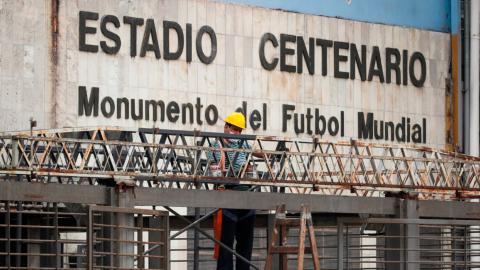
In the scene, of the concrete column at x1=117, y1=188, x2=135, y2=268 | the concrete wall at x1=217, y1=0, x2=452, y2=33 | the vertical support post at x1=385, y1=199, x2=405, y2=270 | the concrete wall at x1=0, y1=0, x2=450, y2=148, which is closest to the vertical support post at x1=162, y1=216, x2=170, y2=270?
the concrete column at x1=117, y1=188, x2=135, y2=268

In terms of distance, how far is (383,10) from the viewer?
31.4 metres

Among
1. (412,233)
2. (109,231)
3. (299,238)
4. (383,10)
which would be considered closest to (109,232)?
(109,231)

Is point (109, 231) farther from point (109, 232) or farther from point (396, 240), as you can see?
point (396, 240)

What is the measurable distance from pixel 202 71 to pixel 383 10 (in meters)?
8.07

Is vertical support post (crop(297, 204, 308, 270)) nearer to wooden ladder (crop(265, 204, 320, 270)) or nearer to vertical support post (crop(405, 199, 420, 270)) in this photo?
wooden ladder (crop(265, 204, 320, 270))

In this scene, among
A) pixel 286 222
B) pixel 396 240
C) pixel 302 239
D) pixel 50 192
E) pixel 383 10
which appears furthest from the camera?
pixel 383 10

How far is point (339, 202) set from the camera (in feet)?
62.4

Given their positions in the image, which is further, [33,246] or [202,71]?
[202,71]

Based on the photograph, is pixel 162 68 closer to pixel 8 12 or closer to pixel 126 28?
pixel 126 28

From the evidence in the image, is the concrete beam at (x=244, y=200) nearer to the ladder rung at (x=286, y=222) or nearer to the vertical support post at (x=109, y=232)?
the vertical support post at (x=109, y=232)

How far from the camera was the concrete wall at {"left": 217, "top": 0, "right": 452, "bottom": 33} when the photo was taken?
29.5m

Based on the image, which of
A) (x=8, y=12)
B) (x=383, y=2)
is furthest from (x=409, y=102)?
(x=8, y=12)

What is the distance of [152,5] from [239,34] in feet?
10.5

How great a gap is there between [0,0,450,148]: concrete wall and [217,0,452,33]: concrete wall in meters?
0.27
